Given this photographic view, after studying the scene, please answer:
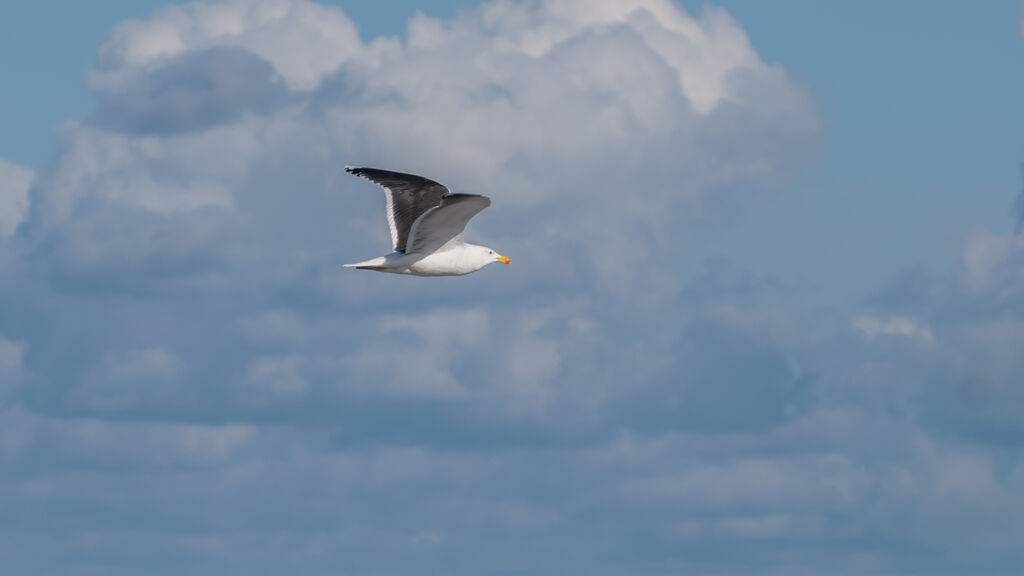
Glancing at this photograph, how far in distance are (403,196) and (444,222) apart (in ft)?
7.49

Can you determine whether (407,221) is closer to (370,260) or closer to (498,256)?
(370,260)

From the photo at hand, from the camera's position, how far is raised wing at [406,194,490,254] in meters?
81.7

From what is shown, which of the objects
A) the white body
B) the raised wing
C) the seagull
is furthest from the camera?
the white body

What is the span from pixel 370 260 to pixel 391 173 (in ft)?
15.9

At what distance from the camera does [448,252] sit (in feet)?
289

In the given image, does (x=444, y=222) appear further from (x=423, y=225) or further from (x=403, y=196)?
(x=403, y=196)

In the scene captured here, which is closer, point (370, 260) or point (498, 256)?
point (370, 260)

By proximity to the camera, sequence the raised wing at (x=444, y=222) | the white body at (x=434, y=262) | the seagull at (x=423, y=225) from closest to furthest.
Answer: the raised wing at (x=444, y=222) < the seagull at (x=423, y=225) < the white body at (x=434, y=262)

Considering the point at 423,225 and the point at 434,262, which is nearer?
the point at 423,225

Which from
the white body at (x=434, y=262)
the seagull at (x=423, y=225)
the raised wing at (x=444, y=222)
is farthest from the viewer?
the white body at (x=434, y=262)

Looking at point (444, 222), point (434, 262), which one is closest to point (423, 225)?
point (444, 222)

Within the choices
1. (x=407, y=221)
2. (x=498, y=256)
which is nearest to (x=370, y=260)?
(x=407, y=221)

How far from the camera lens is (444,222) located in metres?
85.1

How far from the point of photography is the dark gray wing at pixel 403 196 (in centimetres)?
8331
